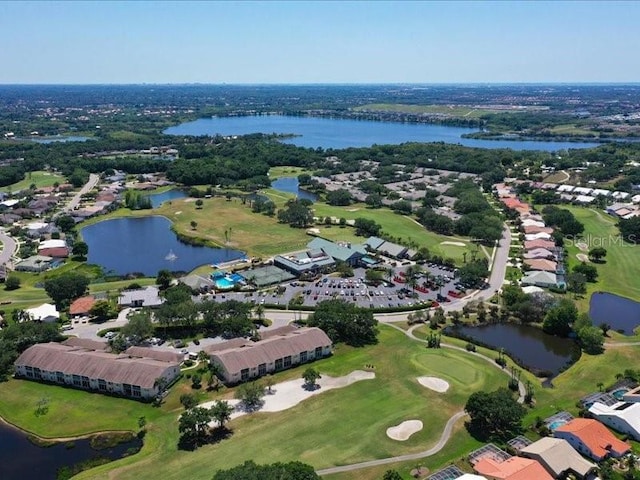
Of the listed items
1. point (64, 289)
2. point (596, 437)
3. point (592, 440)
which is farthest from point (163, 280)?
point (596, 437)

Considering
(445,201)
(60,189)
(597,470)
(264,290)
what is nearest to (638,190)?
(445,201)

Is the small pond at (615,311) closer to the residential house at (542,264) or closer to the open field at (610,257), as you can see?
the open field at (610,257)

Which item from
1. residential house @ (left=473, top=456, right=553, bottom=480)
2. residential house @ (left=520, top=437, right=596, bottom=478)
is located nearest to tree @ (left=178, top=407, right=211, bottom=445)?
residential house @ (left=473, top=456, right=553, bottom=480)

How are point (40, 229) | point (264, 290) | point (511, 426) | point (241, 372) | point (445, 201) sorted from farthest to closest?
point (445, 201)
point (40, 229)
point (264, 290)
point (241, 372)
point (511, 426)

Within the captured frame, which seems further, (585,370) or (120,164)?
(120,164)

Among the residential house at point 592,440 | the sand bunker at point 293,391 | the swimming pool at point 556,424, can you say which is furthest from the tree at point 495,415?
the sand bunker at point 293,391

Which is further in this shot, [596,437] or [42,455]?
[42,455]

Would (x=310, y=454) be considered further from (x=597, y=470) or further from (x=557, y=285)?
(x=557, y=285)

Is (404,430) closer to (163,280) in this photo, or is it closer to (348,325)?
(348,325)
